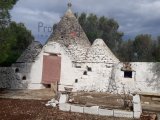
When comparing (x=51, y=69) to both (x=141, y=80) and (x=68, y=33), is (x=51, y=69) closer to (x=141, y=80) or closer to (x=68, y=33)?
(x=68, y=33)

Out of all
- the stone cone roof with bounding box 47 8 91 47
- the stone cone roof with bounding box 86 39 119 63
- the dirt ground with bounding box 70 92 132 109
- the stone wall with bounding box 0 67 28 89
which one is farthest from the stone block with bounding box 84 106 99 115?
the stone cone roof with bounding box 47 8 91 47

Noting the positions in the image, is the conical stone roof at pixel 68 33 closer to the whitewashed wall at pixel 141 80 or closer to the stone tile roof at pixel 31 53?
the stone tile roof at pixel 31 53

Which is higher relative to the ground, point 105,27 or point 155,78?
point 105,27

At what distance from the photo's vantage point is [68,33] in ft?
87.5

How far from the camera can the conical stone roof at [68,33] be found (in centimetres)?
2641

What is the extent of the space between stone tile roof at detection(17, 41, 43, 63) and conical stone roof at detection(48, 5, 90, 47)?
1015 mm

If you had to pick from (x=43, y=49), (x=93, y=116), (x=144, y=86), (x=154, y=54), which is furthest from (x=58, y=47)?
(x=154, y=54)

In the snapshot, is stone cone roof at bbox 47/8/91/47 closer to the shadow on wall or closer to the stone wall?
the stone wall

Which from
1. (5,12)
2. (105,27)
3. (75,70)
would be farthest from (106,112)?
(105,27)

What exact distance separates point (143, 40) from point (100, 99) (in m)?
27.2

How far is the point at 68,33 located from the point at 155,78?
7.03 metres

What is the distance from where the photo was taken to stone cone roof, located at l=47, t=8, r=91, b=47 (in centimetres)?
2641

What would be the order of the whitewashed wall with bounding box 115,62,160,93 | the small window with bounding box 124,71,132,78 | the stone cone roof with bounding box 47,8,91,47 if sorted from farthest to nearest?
1. the stone cone roof with bounding box 47,8,91,47
2. the small window with bounding box 124,71,132,78
3. the whitewashed wall with bounding box 115,62,160,93

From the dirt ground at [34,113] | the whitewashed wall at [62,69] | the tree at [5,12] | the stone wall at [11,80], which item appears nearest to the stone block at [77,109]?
the dirt ground at [34,113]
